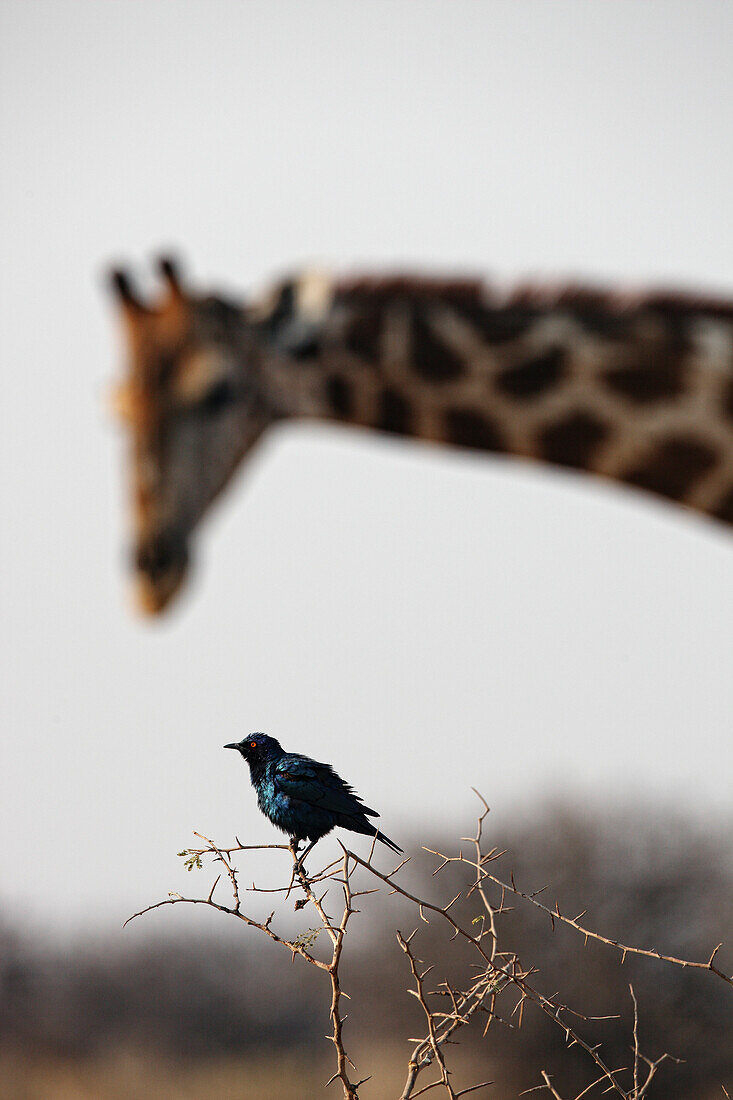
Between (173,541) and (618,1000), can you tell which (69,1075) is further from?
(173,541)

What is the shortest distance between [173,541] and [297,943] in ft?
3.14

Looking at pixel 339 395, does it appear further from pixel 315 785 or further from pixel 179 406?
pixel 315 785

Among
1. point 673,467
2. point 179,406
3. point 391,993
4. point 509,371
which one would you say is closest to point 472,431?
point 509,371

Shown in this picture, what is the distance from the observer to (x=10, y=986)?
38.8 ft

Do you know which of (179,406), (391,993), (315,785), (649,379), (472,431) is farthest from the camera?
(391,993)

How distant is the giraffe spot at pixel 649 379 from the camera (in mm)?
2471

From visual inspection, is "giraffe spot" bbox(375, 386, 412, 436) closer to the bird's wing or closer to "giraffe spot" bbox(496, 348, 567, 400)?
"giraffe spot" bbox(496, 348, 567, 400)

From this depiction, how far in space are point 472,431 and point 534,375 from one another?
18 cm

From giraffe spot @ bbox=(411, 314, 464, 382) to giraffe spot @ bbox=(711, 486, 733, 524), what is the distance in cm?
61

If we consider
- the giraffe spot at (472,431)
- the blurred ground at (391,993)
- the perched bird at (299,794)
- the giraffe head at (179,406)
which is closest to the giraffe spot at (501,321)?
the giraffe spot at (472,431)

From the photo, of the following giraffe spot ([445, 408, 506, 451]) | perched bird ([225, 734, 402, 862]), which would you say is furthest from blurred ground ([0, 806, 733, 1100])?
perched bird ([225, 734, 402, 862])

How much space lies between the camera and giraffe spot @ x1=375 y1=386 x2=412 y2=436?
2.55 meters

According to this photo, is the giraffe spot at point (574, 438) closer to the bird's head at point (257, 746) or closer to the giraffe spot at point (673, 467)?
the giraffe spot at point (673, 467)

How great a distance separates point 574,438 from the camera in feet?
8.41
